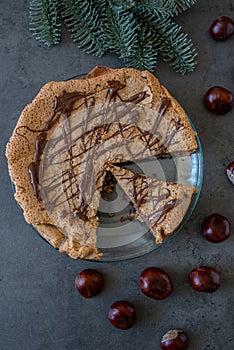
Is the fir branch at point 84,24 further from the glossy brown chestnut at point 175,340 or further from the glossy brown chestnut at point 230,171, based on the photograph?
the glossy brown chestnut at point 175,340

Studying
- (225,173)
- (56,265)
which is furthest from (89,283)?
(225,173)

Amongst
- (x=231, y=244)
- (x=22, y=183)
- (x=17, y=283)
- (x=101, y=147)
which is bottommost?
(x=17, y=283)

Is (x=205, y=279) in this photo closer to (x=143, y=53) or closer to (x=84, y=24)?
(x=143, y=53)

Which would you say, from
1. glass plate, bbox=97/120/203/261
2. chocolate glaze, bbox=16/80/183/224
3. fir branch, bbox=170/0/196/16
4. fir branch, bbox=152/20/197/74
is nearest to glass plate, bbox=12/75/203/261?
glass plate, bbox=97/120/203/261

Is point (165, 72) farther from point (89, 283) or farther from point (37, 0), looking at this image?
point (89, 283)

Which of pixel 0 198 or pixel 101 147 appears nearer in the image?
pixel 101 147
